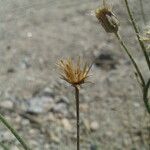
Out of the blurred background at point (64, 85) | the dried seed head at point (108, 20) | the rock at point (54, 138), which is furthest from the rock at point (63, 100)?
the dried seed head at point (108, 20)

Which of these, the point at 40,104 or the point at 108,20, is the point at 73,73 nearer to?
the point at 108,20

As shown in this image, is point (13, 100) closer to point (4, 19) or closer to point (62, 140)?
point (62, 140)

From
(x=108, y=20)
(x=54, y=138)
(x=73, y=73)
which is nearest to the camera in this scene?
(x=73, y=73)

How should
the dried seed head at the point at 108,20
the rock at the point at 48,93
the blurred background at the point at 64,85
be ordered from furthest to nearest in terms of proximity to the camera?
the rock at the point at 48,93
the blurred background at the point at 64,85
the dried seed head at the point at 108,20

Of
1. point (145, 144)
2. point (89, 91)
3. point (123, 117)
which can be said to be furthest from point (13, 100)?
point (145, 144)

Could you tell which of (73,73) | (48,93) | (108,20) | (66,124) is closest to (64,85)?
(48,93)

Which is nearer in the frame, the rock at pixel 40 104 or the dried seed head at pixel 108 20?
the dried seed head at pixel 108 20

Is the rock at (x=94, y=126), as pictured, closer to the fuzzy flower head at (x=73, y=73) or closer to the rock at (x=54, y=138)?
the rock at (x=54, y=138)
